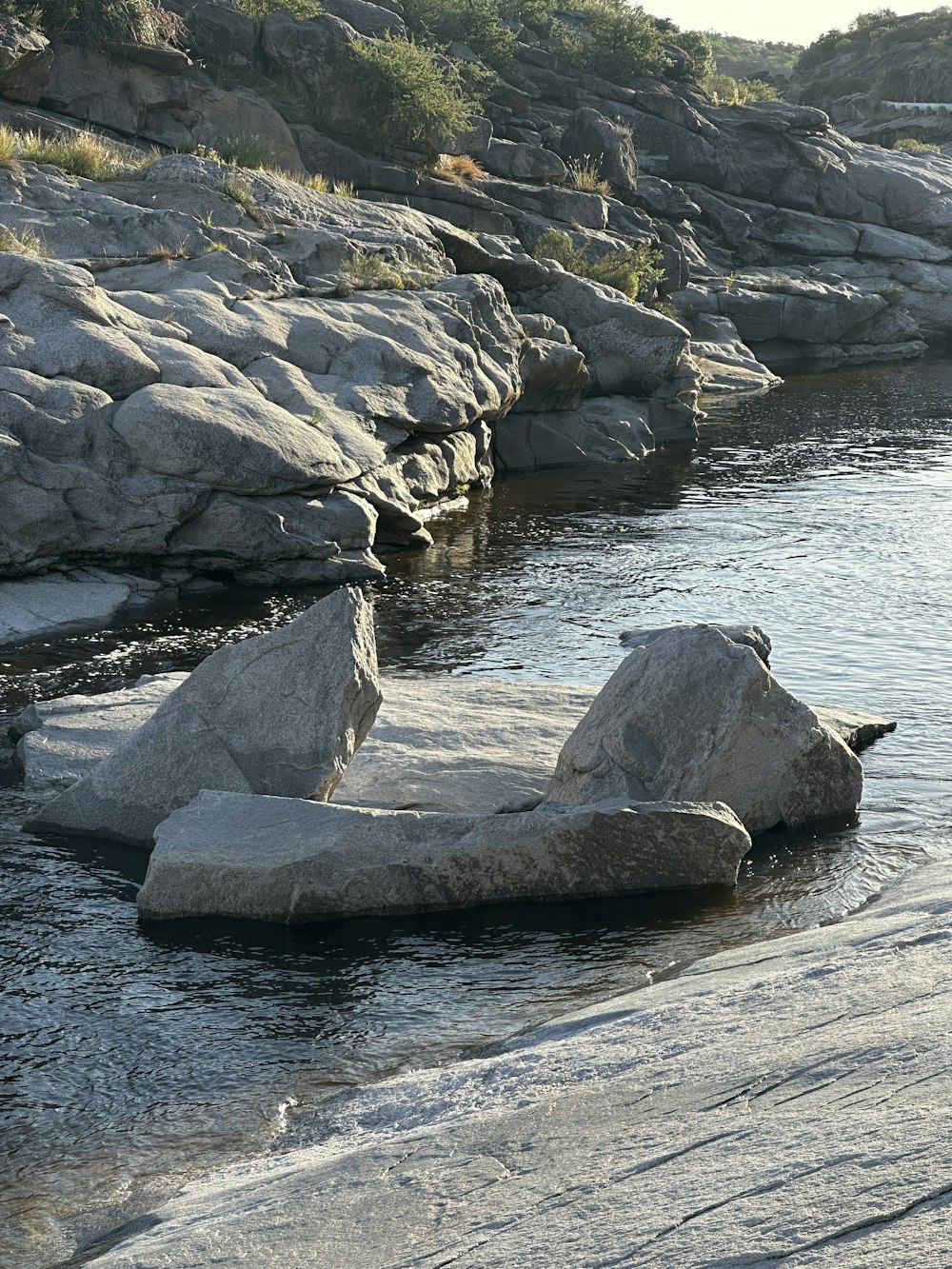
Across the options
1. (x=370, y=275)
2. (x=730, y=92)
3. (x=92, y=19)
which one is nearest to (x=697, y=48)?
(x=730, y=92)

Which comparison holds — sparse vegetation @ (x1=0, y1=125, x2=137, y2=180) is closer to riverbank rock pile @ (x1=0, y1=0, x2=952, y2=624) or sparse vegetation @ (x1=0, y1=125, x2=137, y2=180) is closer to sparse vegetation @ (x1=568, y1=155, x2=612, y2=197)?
riverbank rock pile @ (x1=0, y1=0, x2=952, y2=624)

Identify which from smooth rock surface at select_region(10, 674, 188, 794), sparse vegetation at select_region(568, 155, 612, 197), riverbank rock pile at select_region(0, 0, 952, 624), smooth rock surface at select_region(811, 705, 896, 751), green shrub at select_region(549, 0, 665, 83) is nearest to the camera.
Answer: smooth rock surface at select_region(10, 674, 188, 794)

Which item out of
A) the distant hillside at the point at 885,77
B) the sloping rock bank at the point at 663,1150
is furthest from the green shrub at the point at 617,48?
the sloping rock bank at the point at 663,1150

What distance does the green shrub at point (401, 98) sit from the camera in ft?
134

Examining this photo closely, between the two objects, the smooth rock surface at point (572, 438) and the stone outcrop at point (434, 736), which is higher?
the smooth rock surface at point (572, 438)

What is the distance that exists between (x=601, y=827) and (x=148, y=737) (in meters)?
4.30

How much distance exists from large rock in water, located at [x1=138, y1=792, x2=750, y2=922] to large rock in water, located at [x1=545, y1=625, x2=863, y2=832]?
2.91 feet

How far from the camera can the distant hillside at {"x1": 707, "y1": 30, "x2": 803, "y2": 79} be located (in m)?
111

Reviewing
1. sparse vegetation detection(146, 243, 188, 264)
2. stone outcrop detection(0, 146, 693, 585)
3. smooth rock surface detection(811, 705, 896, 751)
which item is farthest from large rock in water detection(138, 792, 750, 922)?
sparse vegetation detection(146, 243, 188, 264)

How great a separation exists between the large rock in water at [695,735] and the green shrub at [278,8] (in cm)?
3702

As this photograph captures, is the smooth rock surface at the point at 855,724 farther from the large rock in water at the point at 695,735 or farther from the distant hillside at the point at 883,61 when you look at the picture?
Answer: the distant hillside at the point at 883,61

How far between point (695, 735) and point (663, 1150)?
675cm

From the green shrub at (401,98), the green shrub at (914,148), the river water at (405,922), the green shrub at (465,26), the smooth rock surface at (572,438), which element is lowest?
the river water at (405,922)

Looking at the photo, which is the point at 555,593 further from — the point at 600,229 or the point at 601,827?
the point at 600,229
